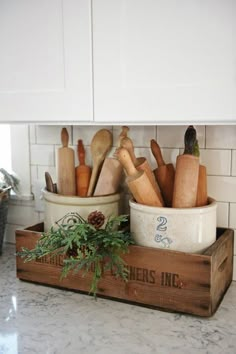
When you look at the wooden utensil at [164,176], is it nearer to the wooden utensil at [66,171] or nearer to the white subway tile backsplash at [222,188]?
the white subway tile backsplash at [222,188]

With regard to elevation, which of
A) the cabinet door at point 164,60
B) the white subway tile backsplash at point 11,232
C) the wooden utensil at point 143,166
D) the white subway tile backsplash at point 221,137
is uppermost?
the cabinet door at point 164,60

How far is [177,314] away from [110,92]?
0.58 m

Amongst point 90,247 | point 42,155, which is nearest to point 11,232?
point 42,155

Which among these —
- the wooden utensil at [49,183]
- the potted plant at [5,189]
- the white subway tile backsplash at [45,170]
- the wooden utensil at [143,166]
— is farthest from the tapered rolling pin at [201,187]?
the potted plant at [5,189]

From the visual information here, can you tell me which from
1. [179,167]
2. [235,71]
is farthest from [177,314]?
[235,71]

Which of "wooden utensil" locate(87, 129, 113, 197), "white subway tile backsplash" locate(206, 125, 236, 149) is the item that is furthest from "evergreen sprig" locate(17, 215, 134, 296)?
"white subway tile backsplash" locate(206, 125, 236, 149)

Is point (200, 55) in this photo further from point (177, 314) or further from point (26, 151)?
point (26, 151)

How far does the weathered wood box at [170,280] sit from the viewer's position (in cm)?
103

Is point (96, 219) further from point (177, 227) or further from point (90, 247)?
point (177, 227)

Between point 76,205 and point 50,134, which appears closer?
point 76,205

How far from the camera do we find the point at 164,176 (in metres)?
1.22

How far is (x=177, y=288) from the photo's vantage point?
1.06 m

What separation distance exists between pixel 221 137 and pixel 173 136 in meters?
0.15

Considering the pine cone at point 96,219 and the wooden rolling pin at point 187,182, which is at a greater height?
the wooden rolling pin at point 187,182
